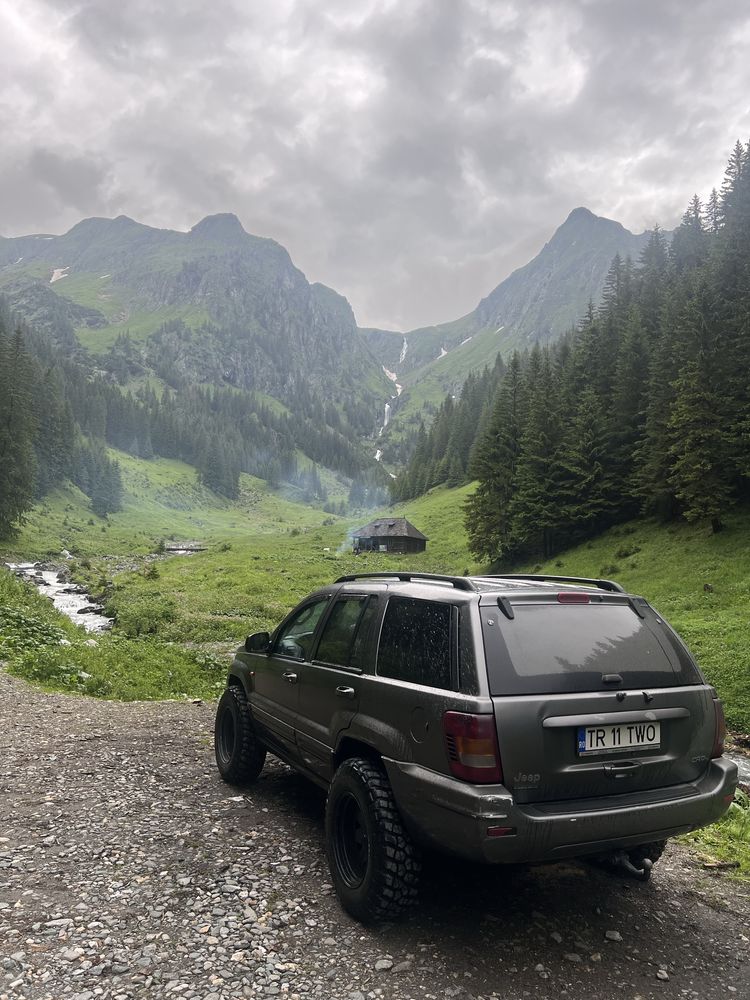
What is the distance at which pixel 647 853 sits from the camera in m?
5.40

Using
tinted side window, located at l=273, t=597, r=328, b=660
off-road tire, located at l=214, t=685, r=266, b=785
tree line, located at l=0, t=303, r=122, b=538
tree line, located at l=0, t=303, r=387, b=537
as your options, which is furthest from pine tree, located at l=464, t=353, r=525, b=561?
tinted side window, located at l=273, t=597, r=328, b=660

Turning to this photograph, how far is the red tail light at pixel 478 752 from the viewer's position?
3.99 metres

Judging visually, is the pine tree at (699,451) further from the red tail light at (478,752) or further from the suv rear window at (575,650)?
the red tail light at (478,752)

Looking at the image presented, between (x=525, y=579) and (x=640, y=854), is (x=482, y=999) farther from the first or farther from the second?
(x=525, y=579)

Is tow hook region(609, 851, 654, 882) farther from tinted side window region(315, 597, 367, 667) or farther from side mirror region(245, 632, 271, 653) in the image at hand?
side mirror region(245, 632, 271, 653)

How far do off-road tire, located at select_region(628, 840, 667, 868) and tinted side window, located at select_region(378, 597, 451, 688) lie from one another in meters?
2.77

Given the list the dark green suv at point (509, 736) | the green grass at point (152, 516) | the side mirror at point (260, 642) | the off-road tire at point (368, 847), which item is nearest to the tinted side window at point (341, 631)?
the dark green suv at point (509, 736)

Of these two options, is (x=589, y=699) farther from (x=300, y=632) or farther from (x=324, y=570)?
(x=324, y=570)

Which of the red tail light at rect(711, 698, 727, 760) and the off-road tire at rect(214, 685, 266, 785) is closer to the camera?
the red tail light at rect(711, 698, 727, 760)

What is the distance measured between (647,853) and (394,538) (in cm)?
6962

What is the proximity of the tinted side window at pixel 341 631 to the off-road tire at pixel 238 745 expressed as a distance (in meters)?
2.03

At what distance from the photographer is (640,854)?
545 centimetres

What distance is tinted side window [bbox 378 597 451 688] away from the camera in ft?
14.9

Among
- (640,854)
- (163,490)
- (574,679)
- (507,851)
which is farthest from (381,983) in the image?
(163,490)
